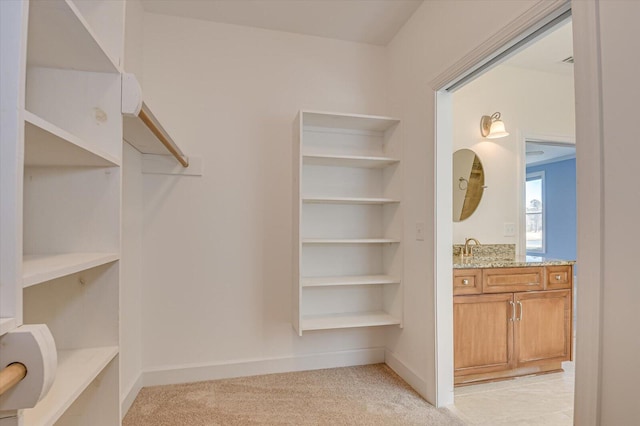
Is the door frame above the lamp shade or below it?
below

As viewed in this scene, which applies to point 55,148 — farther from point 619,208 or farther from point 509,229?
point 509,229

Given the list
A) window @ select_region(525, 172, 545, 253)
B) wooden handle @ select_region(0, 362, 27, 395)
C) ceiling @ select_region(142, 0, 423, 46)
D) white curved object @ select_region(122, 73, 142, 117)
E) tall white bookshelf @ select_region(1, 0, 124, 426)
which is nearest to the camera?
wooden handle @ select_region(0, 362, 27, 395)

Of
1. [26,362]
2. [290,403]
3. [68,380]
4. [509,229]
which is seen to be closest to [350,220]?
[290,403]

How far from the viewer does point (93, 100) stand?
3.09 feet

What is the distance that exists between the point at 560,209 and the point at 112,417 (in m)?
6.66

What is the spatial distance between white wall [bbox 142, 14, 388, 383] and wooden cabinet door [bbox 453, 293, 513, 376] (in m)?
0.85

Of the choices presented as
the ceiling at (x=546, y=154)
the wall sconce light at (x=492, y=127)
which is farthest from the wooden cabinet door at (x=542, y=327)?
the ceiling at (x=546, y=154)

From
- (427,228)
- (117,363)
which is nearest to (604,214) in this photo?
(427,228)

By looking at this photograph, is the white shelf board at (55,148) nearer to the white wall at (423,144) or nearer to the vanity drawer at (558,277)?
the white wall at (423,144)

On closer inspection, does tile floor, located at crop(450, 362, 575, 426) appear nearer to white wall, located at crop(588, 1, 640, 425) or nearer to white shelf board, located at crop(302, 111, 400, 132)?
white wall, located at crop(588, 1, 640, 425)

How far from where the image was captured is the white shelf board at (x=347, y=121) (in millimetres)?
2314

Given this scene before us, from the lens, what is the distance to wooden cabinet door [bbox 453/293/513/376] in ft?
7.40

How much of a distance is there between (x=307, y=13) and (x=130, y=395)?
2.81 meters

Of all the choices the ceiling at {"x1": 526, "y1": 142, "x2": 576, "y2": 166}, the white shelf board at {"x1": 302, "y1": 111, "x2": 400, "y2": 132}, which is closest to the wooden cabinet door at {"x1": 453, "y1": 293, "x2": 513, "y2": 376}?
the white shelf board at {"x1": 302, "y1": 111, "x2": 400, "y2": 132}
